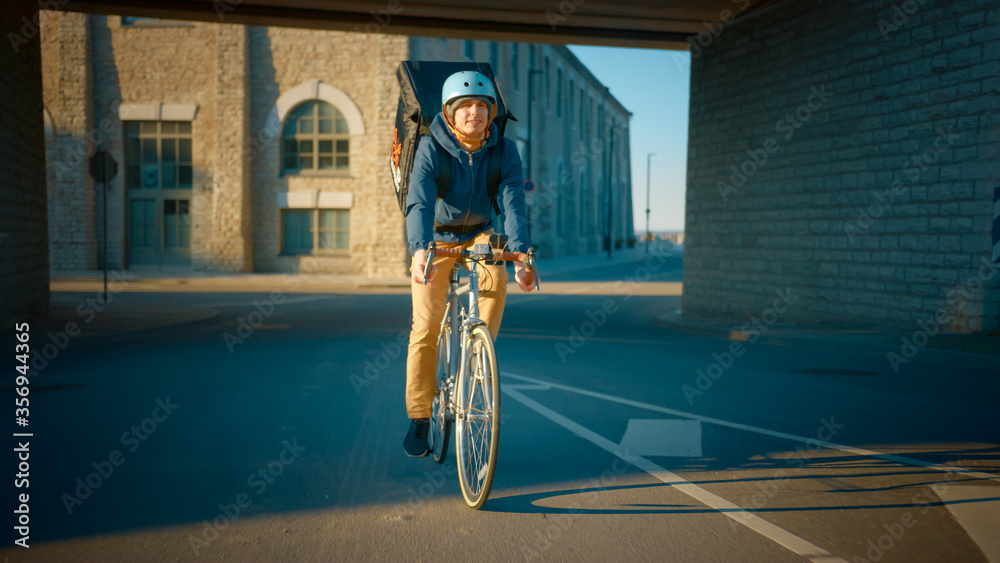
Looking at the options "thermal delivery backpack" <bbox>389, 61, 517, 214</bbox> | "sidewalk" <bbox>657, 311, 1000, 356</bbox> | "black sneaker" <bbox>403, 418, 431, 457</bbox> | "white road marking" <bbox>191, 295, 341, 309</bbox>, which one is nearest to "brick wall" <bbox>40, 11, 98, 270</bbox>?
"white road marking" <bbox>191, 295, 341, 309</bbox>

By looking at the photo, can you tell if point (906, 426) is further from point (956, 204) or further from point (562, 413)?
point (956, 204)

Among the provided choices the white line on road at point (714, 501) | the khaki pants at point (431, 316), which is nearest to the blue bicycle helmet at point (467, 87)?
the khaki pants at point (431, 316)

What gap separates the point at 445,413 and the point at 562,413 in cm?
184

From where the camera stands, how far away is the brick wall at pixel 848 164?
9086 millimetres

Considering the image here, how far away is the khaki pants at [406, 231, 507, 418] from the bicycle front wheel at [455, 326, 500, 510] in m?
0.45

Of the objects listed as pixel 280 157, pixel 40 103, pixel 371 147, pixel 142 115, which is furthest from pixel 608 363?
pixel 142 115

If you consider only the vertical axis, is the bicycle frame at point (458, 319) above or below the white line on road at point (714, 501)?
above

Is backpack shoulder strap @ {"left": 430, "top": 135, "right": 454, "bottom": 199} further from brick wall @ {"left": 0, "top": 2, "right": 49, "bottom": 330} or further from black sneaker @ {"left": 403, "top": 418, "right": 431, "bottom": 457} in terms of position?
brick wall @ {"left": 0, "top": 2, "right": 49, "bottom": 330}

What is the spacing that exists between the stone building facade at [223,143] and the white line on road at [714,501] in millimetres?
20183

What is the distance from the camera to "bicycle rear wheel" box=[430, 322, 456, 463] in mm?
4376

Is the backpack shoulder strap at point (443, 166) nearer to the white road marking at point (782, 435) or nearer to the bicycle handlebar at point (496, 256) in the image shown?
the bicycle handlebar at point (496, 256)

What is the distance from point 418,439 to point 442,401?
372 mm

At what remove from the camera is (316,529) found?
11.8 ft

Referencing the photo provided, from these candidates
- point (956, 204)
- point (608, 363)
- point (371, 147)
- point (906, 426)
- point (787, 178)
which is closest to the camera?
point (906, 426)
